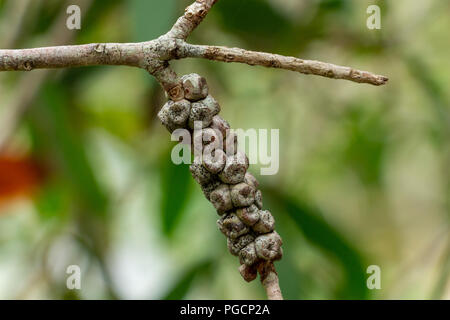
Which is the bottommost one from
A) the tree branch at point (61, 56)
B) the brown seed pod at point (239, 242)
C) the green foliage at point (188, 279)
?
the brown seed pod at point (239, 242)

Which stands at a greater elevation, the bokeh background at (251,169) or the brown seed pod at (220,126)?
the bokeh background at (251,169)

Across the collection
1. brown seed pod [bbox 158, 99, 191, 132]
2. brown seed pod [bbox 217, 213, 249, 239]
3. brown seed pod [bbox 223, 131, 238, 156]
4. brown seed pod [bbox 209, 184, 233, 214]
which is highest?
brown seed pod [bbox 158, 99, 191, 132]

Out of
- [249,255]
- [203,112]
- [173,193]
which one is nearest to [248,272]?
[249,255]

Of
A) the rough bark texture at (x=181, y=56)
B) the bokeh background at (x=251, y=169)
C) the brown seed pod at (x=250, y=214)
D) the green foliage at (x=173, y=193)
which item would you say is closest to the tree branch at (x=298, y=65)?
the rough bark texture at (x=181, y=56)

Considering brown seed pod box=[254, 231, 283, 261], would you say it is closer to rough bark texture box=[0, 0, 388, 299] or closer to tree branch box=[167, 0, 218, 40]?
rough bark texture box=[0, 0, 388, 299]

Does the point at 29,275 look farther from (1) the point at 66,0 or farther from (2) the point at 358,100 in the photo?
(2) the point at 358,100

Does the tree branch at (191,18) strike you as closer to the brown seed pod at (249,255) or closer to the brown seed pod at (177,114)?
the brown seed pod at (177,114)

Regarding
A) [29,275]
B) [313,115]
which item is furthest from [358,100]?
[29,275]

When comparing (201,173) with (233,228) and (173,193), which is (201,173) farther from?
(173,193)

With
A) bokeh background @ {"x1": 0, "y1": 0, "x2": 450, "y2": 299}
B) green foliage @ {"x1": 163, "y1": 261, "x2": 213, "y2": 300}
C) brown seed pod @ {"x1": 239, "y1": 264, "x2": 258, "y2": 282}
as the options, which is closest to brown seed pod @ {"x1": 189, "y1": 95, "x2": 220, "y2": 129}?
brown seed pod @ {"x1": 239, "y1": 264, "x2": 258, "y2": 282}
